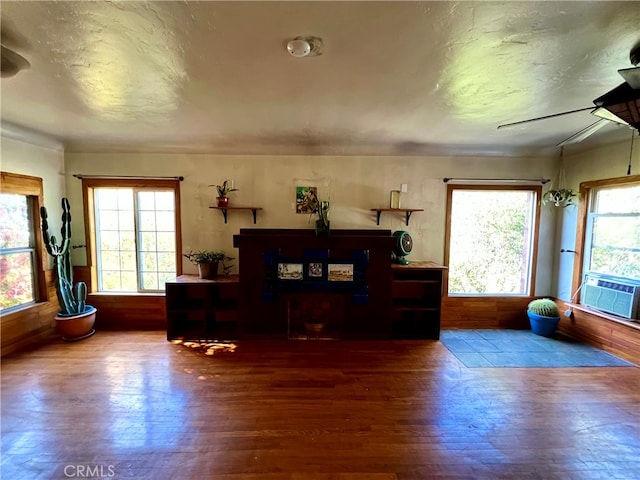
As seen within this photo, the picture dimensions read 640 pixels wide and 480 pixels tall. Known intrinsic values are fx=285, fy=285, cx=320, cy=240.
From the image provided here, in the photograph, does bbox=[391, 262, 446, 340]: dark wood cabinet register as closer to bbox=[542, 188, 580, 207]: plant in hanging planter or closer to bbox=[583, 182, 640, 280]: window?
bbox=[542, 188, 580, 207]: plant in hanging planter

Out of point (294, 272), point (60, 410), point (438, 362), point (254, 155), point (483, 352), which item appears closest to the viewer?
point (60, 410)

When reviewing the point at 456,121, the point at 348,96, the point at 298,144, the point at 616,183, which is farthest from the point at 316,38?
the point at 616,183

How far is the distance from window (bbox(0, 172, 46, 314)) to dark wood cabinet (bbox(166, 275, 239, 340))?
1.57 meters

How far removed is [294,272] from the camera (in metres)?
3.47

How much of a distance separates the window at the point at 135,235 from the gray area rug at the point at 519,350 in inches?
150

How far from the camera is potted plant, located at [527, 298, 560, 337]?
3711 mm

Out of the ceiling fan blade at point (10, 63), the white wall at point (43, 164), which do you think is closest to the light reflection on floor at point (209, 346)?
the white wall at point (43, 164)

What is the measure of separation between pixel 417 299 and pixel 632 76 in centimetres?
297

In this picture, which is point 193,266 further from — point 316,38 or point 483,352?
point 483,352

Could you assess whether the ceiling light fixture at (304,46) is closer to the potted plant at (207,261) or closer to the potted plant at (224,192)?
the potted plant at (224,192)

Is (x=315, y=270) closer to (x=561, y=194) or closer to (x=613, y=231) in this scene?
(x=561, y=194)

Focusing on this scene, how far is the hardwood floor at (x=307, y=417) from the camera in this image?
5.62 feet

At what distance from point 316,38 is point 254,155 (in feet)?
8.24

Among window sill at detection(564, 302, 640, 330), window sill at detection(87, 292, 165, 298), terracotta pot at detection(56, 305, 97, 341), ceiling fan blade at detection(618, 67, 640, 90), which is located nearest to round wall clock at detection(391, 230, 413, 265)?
window sill at detection(564, 302, 640, 330)
